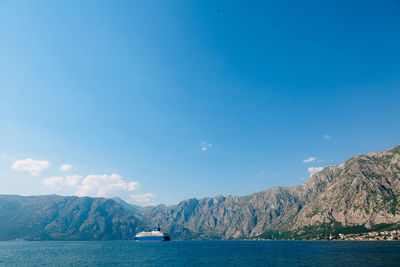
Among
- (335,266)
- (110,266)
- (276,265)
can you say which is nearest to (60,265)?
(110,266)

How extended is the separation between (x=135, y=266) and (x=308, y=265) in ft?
249

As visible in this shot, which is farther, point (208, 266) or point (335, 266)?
point (208, 266)

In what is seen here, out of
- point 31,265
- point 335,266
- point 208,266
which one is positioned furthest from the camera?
point 31,265

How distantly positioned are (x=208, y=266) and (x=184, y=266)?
36.3ft

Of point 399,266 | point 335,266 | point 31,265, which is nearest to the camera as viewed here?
point 399,266

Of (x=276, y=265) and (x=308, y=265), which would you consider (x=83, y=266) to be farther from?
(x=308, y=265)

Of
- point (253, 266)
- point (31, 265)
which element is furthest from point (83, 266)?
point (253, 266)

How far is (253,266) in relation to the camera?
323 ft

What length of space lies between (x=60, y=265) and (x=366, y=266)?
424 ft

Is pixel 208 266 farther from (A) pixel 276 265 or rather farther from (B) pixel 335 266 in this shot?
(B) pixel 335 266

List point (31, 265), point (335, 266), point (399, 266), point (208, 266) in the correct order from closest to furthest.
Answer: point (399, 266) < point (335, 266) < point (208, 266) < point (31, 265)

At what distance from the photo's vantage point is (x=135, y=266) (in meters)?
106

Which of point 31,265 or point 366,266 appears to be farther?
point 31,265

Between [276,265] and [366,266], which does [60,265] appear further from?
[366,266]
